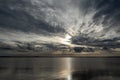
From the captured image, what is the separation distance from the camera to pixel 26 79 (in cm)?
5169

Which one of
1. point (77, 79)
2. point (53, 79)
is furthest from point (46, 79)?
point (77, 79)

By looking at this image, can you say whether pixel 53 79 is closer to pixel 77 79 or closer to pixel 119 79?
pixel 77 79

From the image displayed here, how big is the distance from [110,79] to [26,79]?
92.3ft

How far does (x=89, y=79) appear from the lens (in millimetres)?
52406

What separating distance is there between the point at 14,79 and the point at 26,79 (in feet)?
12.7

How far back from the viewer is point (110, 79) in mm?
53125

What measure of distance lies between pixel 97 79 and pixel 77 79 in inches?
272

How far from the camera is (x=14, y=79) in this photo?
5134cm

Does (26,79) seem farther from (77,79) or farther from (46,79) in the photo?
(77,79)

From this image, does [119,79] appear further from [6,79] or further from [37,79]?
[6,79]

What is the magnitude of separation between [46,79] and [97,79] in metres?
17.2

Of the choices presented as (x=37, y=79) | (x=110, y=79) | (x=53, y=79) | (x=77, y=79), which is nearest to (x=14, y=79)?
(x=37, y=79)

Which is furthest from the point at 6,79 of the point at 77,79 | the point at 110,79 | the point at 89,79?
the point at 110,79

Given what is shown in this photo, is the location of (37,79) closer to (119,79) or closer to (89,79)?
(89,79)
